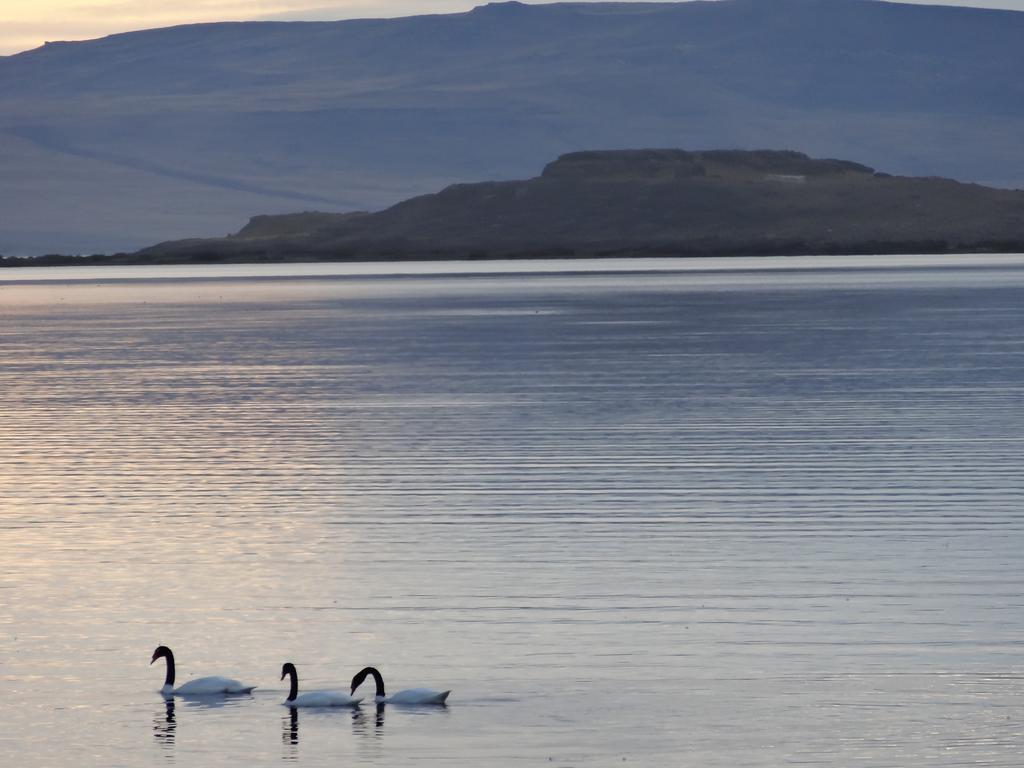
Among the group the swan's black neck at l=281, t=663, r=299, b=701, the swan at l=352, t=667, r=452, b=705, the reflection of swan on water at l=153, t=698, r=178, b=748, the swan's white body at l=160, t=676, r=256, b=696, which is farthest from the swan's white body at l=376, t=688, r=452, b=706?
the reflection of swan on water at l=153, t=698, r=178, b=748

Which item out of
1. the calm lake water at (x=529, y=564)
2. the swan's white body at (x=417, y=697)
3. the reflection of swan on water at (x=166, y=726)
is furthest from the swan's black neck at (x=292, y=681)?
the reflection of swan on water at (x=166, y=726)

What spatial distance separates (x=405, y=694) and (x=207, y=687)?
1.41m

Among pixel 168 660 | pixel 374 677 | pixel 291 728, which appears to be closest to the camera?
pixel 291 728

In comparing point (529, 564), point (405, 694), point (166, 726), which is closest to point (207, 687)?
point (166, 726)

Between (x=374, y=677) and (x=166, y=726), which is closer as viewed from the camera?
(x=166, y=726)

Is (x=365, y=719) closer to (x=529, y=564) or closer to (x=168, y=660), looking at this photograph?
(x=168, y=660)

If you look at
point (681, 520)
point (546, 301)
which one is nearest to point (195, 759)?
point (681, 520)

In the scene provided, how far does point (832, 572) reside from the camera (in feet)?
60.8

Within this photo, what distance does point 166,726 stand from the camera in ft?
45.4

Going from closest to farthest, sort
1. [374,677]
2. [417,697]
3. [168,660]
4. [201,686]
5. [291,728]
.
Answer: [291,728] → [417,697] → [374,677] → [201,686] → [168,660]

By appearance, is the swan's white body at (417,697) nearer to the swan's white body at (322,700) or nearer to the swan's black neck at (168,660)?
the swan's white body at (322,700)

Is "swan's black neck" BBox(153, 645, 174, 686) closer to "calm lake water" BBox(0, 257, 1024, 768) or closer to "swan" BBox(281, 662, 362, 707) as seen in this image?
"calm lake water" BBox(0, 257, 1024, 768)

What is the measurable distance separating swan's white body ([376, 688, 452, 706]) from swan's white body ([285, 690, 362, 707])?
21 cm

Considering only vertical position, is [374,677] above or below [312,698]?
above
